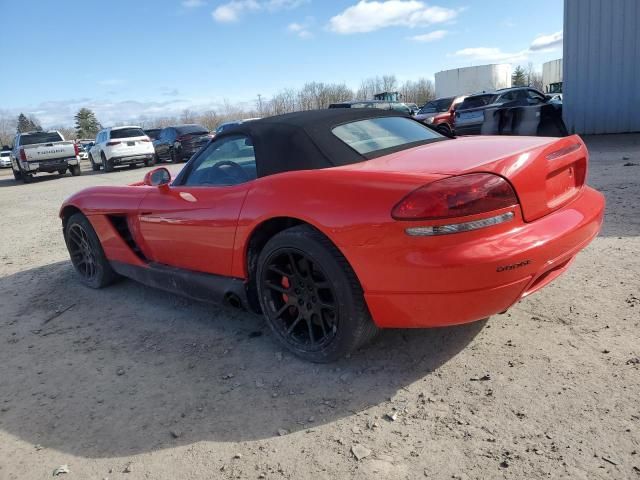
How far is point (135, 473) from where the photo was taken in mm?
2141

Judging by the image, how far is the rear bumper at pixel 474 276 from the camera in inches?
87.0

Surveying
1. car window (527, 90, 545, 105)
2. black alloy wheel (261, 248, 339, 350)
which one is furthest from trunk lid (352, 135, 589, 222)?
car window (527, 90, 545, 105)

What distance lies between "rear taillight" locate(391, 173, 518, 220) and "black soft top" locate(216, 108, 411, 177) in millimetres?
637

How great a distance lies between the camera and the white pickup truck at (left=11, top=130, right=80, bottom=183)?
17.7m

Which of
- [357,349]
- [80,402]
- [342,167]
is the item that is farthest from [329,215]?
[80,402]

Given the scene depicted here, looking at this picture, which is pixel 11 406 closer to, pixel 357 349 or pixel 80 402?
pixel 80 402

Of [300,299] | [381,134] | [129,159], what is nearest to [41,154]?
[129,159]

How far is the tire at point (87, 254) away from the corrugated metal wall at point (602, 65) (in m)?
12.7

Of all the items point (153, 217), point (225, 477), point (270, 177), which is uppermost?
point (270, 177)

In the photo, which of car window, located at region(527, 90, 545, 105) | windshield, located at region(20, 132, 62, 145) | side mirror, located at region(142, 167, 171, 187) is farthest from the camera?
windshield, located at region(20, 132, 62, 145)

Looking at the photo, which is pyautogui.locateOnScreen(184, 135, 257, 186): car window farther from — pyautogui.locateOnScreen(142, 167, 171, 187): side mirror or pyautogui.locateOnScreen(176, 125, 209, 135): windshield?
pyautogui.locateOnScreen(176, 125, 209, 135): windshield

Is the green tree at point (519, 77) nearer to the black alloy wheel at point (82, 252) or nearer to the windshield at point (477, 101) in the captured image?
the windshield at point (477, 101)

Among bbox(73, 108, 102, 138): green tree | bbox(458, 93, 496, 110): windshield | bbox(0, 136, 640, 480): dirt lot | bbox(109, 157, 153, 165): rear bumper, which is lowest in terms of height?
bbox(0, 136, 640, 480): dirt lot

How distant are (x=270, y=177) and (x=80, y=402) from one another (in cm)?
164
